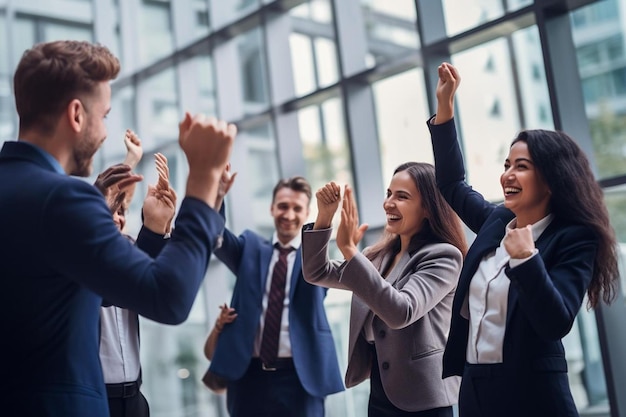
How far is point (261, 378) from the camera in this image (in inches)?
127

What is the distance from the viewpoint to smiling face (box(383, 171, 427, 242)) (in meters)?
2.58

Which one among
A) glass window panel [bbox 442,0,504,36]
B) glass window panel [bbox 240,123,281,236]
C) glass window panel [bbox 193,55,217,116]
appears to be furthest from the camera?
glass window panel [bbox 193,55,217,116]

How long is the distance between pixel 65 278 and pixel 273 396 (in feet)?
6.48

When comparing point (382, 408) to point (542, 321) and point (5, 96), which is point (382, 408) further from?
point (5, 96)

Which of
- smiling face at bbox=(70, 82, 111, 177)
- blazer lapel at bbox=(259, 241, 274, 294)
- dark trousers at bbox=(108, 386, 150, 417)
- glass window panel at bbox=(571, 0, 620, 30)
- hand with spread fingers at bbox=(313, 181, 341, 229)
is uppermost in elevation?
glass window panel at bbox=(571, 0, 620, 30)

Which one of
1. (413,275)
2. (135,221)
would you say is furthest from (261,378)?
(135,221)

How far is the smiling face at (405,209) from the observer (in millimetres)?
2580

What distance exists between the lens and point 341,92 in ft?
13.9

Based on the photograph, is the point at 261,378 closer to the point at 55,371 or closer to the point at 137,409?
the point at 137,409

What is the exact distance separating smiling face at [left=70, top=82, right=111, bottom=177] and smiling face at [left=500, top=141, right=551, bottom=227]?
3.71ft

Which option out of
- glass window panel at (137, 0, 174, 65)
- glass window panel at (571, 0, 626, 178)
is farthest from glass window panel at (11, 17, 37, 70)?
glass window panel at (571, 0, 626, 178)

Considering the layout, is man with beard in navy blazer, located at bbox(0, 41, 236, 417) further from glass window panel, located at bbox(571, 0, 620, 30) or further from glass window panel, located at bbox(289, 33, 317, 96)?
glass window panel, located at bbox(289, 33, 317, 96)

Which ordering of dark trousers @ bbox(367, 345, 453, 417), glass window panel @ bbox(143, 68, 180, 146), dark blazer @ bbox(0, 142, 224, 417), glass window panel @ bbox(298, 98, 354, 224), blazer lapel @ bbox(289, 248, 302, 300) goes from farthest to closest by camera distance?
glass window panel @ bbox(143, 68, 180, 146), glass window panel @ bbox(298, 98, 354, 224), blazer lapel @ bbox(289, 248, 302, 300), dark trousers @ bbox(367, 345, 453, 417), dark blazer @ bbox(0, 142, 224, 417)

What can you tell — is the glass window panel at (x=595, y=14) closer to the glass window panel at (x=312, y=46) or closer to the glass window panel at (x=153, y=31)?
the glass window panel at (x=312, y=46)
